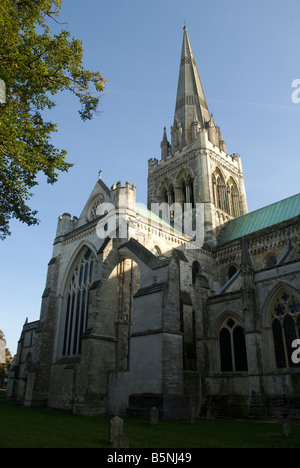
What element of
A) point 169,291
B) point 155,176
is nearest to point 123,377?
point 169,291

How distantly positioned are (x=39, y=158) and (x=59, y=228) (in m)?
14.3

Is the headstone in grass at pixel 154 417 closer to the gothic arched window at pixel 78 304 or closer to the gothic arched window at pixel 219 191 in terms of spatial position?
the gothic arched window at pixel 78 304

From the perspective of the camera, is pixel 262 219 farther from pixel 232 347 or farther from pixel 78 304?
pixel 78 304

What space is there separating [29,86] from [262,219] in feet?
67.6

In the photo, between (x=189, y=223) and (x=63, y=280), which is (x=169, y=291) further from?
(x=189, y=223)

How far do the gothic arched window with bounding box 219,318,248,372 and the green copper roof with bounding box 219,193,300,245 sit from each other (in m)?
9.87

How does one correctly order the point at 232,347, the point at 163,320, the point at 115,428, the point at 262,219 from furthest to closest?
the point at 262,219
the point at 232,347
the point at 163,320
the point at 115,428

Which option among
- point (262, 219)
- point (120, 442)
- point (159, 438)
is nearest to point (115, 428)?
point (120, 442)

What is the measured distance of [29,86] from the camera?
36.3 ft

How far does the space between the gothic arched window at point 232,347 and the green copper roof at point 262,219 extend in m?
9.87

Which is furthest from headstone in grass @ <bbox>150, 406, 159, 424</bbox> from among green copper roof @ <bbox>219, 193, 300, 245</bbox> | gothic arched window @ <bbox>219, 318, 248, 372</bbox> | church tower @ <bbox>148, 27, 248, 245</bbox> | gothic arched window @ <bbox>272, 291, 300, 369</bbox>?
church tower @ <bbox>148, 27, 248, 245</bbox>

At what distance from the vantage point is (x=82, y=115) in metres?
12.0

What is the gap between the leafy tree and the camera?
993 centimetres

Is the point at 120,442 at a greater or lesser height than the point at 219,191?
lesser
